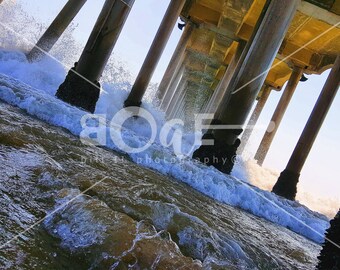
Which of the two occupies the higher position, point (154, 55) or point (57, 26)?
point (154, 55)

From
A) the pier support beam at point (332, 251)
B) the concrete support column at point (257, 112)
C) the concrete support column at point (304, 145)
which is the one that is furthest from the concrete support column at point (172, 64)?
the pier support beam at point (332, 251)

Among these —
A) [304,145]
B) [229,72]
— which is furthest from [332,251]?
[229,72]

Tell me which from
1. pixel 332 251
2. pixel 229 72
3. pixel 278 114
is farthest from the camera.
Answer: pixel 229 72

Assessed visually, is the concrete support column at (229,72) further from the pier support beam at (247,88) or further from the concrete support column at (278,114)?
the pier support beam at (247,88)

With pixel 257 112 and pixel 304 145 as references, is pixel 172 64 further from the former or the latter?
pixel 304 145

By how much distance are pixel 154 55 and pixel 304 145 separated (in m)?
5.02

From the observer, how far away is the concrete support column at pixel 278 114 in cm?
1259

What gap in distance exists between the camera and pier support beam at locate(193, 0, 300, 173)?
5574 mm

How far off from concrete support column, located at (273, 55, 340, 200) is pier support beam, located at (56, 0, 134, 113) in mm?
5025

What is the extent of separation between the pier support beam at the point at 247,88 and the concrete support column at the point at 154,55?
153 inches

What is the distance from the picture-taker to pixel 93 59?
18.8 ft

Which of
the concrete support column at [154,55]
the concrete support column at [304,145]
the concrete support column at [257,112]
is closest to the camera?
the concrete support column at [304,145]

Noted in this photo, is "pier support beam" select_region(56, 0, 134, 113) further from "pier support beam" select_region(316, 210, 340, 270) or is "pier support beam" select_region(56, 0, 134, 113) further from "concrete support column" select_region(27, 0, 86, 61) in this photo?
"pier support beam" select_region(316, 210, 340, 270)

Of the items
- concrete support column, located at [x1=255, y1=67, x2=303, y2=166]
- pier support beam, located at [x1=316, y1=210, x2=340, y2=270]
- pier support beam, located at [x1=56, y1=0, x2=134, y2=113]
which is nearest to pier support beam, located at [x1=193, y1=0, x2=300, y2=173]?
pier support beam, located at [x1=56, y1=0, x2=134, y2=113]
